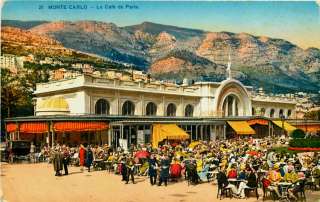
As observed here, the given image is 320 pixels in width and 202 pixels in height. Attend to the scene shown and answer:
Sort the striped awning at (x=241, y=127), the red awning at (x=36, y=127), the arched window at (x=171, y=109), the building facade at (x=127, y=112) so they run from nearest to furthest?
the red awning at (x=36, y=127)
the building facade at (x=127, y=112)
the striped awning at (x=241, y=127)
the arched window at (x=171, y=109)

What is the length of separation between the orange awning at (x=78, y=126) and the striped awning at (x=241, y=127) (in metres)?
13.9

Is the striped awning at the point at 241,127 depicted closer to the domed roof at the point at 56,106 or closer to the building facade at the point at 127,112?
the building facade at the point at 127,112

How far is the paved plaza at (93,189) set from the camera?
14930 mm

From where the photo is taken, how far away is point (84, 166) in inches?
917

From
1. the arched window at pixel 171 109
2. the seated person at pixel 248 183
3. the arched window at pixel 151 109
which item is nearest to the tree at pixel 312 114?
the arched window at pixel 171 109

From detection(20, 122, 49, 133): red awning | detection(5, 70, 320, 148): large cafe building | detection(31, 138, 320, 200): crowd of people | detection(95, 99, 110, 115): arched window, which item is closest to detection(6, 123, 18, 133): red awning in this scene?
detection(5, 70, 320, 148): large cafe building

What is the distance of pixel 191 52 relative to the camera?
189ft

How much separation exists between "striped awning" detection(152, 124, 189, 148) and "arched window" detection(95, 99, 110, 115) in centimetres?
537

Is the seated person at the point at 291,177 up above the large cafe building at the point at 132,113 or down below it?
below

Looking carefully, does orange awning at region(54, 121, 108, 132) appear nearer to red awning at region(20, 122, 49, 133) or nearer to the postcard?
the postcard

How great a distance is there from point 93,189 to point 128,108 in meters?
21.3

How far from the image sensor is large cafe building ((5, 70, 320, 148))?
29.6 m

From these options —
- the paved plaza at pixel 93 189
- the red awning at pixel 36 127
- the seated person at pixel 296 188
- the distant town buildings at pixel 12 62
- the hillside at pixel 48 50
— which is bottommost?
the paved plaza at pixel 93 189

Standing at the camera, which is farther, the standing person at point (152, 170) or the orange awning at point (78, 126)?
the orange awning at point (78, 126)
